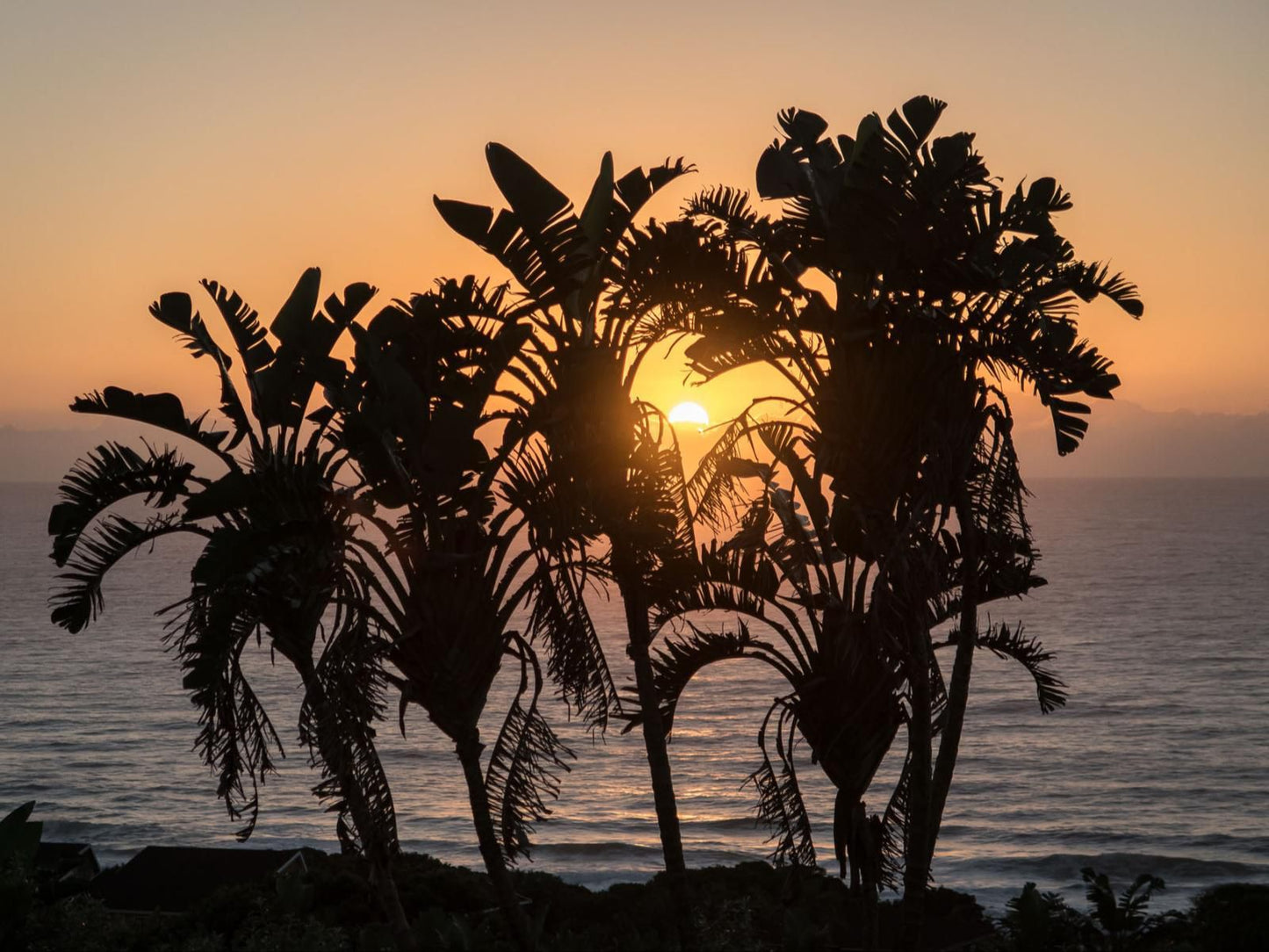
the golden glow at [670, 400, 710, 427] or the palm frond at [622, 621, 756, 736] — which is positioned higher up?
the golden glow at [670, 400, 710, 427]

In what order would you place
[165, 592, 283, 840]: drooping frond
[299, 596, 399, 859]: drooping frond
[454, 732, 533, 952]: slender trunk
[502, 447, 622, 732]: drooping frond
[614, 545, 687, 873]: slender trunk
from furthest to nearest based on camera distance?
1. [614, 545, 687, 873]: slender trunk
2. [454, 732, 533, 952]: slender trunk
3. [502, 447, 622, 732]: drooping frond
4. [299, 596, 399, 859]: drooping frond
5. [165, 592, 283, 840]: drooping frond

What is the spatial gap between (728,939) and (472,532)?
15.9 ft

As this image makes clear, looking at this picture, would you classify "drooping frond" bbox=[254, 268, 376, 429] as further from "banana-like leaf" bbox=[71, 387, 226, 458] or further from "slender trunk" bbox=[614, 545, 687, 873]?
"slender trunk" bbox=[614, 545, 687, 873]

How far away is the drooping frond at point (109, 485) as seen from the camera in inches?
387

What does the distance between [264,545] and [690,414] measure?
4.36 metres

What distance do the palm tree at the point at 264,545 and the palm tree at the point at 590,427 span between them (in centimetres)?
155

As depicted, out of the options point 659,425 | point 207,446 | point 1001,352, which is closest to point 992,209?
point 1001,352

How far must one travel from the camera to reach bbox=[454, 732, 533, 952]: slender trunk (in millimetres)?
10406

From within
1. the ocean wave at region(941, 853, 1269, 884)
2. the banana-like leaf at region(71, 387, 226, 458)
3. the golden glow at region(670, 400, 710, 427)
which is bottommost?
the ocean wave at region(941, 853, 1269, 884)

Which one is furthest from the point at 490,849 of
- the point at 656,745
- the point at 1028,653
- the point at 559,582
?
the point at 1028,653

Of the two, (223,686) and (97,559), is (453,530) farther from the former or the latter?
(97,559)

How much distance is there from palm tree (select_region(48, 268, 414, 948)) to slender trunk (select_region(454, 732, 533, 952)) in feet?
2.24

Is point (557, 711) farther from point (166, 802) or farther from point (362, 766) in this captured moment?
point (362, 766)

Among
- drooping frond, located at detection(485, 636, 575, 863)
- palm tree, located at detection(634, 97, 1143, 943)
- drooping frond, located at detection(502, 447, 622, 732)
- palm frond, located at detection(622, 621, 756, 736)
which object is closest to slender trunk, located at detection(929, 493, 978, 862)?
palm tree, located at detection(634, 97, 1143, 943)
